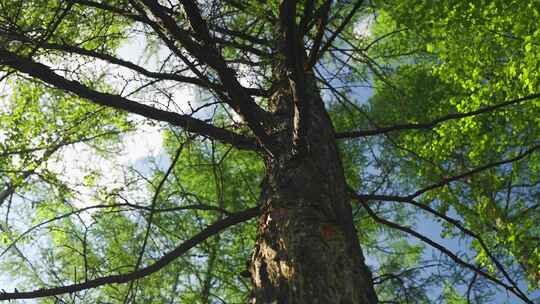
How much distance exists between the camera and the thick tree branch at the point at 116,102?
1665 millimetres

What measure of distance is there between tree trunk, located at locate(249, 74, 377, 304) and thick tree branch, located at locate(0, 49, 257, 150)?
0.24 metres

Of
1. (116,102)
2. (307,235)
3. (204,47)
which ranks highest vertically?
(116,102)

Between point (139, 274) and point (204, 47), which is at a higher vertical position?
point (204, 47)

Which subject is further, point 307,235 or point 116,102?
point 116,102

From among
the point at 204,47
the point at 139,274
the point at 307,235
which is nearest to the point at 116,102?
the point at 204,47

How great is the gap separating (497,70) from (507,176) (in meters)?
2.24

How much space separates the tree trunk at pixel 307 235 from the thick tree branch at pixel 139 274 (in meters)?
0.22

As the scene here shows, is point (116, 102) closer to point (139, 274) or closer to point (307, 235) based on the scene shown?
point (139, 274)

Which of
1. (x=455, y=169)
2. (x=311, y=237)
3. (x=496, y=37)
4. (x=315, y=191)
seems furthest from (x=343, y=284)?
(x=455, y=169)

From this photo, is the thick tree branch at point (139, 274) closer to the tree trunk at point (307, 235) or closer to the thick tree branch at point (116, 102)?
the tree trunk at point (307, 235)

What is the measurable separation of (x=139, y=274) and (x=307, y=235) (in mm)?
819

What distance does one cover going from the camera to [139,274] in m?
1.87

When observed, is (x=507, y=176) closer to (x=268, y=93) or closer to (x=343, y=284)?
(x=268, y=93)

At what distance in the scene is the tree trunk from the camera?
1.38 m
